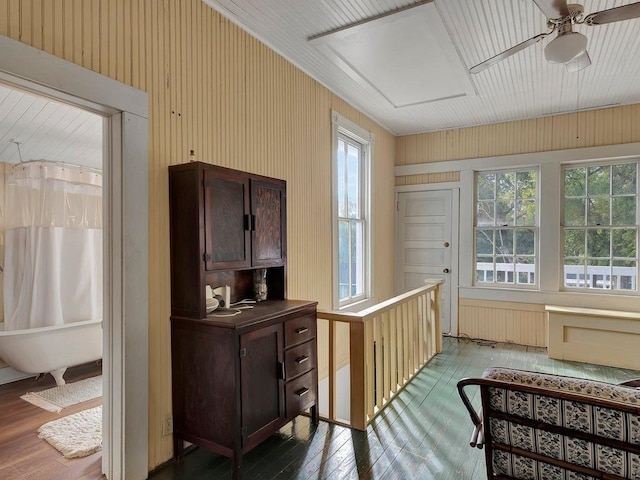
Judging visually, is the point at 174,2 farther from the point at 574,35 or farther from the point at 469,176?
the point at 469,176

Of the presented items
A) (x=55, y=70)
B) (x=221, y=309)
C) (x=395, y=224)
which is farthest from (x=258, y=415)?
(x=395, y=224)

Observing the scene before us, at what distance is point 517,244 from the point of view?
195 inches

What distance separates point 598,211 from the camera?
14.9 feet

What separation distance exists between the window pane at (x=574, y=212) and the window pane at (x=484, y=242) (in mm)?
891

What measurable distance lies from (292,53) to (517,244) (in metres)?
3.79

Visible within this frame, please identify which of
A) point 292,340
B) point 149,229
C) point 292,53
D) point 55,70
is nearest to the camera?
point 55,70

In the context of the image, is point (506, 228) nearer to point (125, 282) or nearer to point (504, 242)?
point (504, 242)

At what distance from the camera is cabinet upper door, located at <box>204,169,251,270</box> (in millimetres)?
2068

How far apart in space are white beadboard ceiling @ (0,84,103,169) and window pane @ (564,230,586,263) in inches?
209

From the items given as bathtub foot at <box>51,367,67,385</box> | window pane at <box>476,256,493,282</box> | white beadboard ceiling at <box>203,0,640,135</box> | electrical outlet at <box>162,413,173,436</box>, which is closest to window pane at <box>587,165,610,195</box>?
white beadboard ceiling at <box>203,0,640,135</box>

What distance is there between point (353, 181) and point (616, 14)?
2.91 meters

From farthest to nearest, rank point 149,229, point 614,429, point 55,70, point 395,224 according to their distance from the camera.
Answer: point 395,224
point 149,229
point 55,70
point 614,429

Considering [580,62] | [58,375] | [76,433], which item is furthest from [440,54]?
[58,375]

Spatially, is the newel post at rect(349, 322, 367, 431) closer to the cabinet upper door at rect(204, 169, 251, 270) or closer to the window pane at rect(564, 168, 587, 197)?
the cabinet upper door at rect(204, 169, 251, 270)
